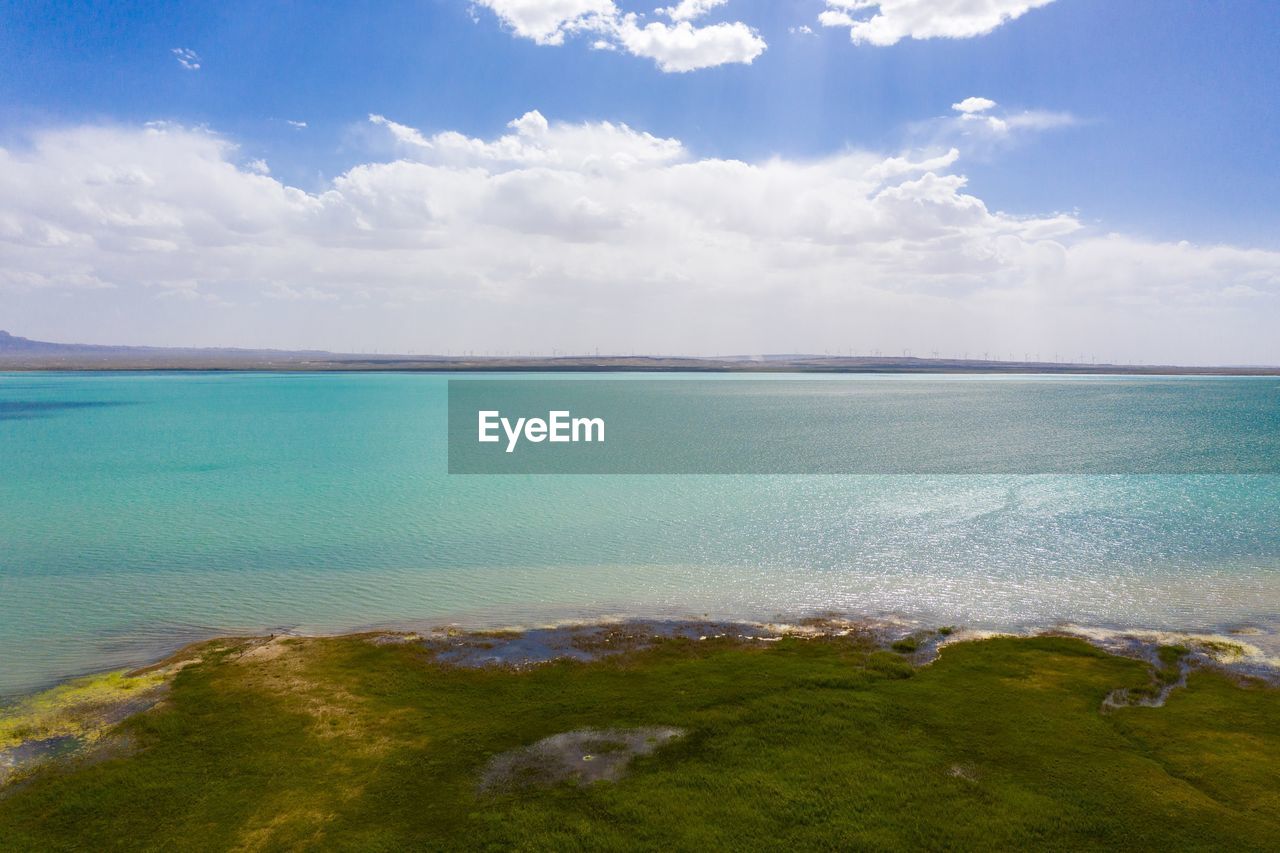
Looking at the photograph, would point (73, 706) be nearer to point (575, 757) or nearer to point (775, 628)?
point (575, 757)

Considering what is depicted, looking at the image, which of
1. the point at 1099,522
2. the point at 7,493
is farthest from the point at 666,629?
the point at 7,493

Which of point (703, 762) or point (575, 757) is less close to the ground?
point (703, 762)

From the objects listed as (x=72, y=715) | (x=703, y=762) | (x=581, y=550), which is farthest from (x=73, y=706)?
(x=581, y=550)

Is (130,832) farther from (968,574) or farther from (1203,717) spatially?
(968,574)

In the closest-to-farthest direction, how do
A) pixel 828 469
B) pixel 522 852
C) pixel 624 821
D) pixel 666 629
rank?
pixel 522 852 < pixel 624 821 < pixel 666 629 < pixel 828 469

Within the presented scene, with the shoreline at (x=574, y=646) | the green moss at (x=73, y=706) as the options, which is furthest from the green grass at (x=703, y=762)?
the green moss at (x=73, y=706)

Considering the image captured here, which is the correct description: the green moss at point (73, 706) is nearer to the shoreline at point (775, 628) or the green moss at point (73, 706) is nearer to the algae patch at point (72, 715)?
the algae patch at point (72, 715)
